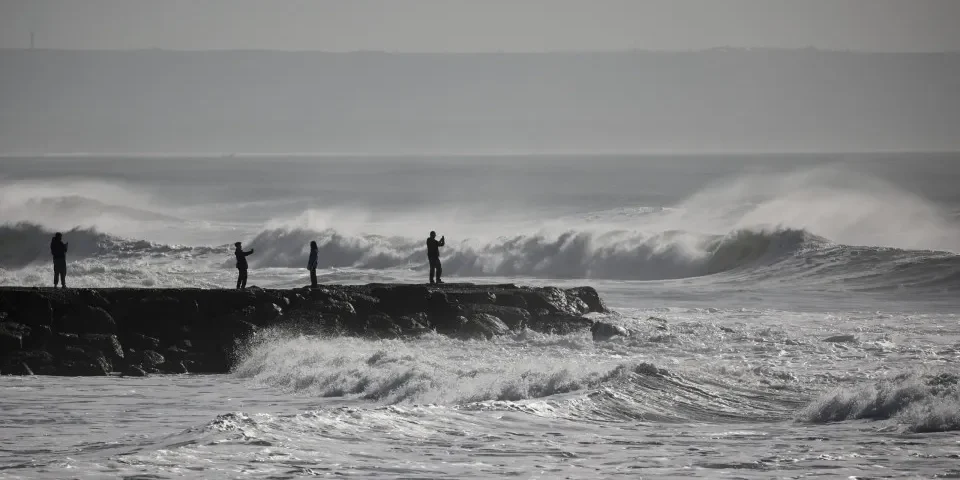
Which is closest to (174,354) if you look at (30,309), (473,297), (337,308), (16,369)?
(16,369)

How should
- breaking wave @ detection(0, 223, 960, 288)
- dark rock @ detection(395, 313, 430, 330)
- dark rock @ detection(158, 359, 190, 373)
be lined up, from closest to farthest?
1. dark rock @ detection(158, 359, 190, 373)
2. dark rock @ detection(395, 313, 430, 330)
3. breaking wave @ detection(0, 223, 960, 288)

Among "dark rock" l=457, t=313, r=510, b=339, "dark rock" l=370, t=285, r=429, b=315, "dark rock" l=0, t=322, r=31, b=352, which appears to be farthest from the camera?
"dark rock" l=370, t=285, r=429, b=315

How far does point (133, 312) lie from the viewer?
69.3 feet

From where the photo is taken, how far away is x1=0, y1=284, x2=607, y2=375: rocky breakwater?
1956 centimetres

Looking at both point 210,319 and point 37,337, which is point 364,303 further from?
point 37,337

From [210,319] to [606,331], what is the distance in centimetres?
687

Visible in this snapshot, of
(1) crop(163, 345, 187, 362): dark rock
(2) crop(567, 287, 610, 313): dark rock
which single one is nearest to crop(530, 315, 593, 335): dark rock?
(2) crop(567, 287, 610, 313): dark rock

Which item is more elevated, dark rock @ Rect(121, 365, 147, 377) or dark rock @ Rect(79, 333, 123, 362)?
dark rock @ Rect(79, 333, 123, 362)

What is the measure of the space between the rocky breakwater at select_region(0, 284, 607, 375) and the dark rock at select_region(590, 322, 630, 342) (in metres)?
0.31

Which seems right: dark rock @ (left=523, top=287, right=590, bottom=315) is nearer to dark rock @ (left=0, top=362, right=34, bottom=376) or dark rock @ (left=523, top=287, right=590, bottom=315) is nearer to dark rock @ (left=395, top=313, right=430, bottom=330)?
dark rock @ (left=395, top=313, right=430, bottom=330)

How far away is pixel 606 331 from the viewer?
22469 mm

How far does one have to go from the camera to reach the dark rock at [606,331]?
73.0 ft

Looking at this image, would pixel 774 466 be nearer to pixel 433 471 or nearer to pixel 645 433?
pixel 645 433

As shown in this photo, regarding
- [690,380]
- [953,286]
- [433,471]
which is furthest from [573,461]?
[953,286]
